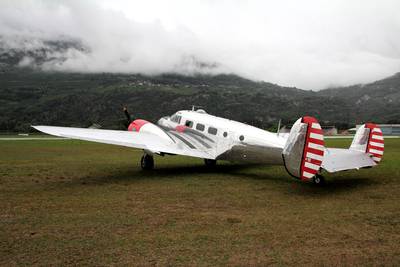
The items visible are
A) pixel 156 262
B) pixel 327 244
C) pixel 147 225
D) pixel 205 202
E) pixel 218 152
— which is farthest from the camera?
pixel 218 152

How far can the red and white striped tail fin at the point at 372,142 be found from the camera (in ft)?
42.3

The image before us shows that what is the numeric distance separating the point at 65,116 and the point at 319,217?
621 ft

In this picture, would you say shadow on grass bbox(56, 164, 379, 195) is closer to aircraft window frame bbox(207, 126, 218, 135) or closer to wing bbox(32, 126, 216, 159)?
wing bbox(32, 126, 216, 159)

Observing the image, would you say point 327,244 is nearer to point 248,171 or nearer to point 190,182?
point 190,182

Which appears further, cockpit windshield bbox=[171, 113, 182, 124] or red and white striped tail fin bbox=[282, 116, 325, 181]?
cockpit windshield bbox=[171, 113, 182, 124]

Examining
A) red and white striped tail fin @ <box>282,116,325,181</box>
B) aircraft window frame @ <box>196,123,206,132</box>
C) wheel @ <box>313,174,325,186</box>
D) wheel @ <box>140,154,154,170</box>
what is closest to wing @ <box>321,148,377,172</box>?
wheel @ <box>313,174,325,186</box>

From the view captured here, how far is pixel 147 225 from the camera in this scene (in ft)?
25.3

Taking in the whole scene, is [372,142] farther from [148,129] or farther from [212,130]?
[148,129]


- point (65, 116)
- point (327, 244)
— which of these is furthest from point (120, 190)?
point (65, 116)

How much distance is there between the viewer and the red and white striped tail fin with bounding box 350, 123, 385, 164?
12.9 metres

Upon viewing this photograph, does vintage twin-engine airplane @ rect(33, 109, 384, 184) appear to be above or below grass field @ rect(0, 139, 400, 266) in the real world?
above

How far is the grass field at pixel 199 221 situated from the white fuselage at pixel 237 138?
100cm

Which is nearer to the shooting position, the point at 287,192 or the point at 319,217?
the point at 319,217

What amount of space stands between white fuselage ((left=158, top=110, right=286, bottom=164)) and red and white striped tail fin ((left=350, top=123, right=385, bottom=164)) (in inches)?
110
